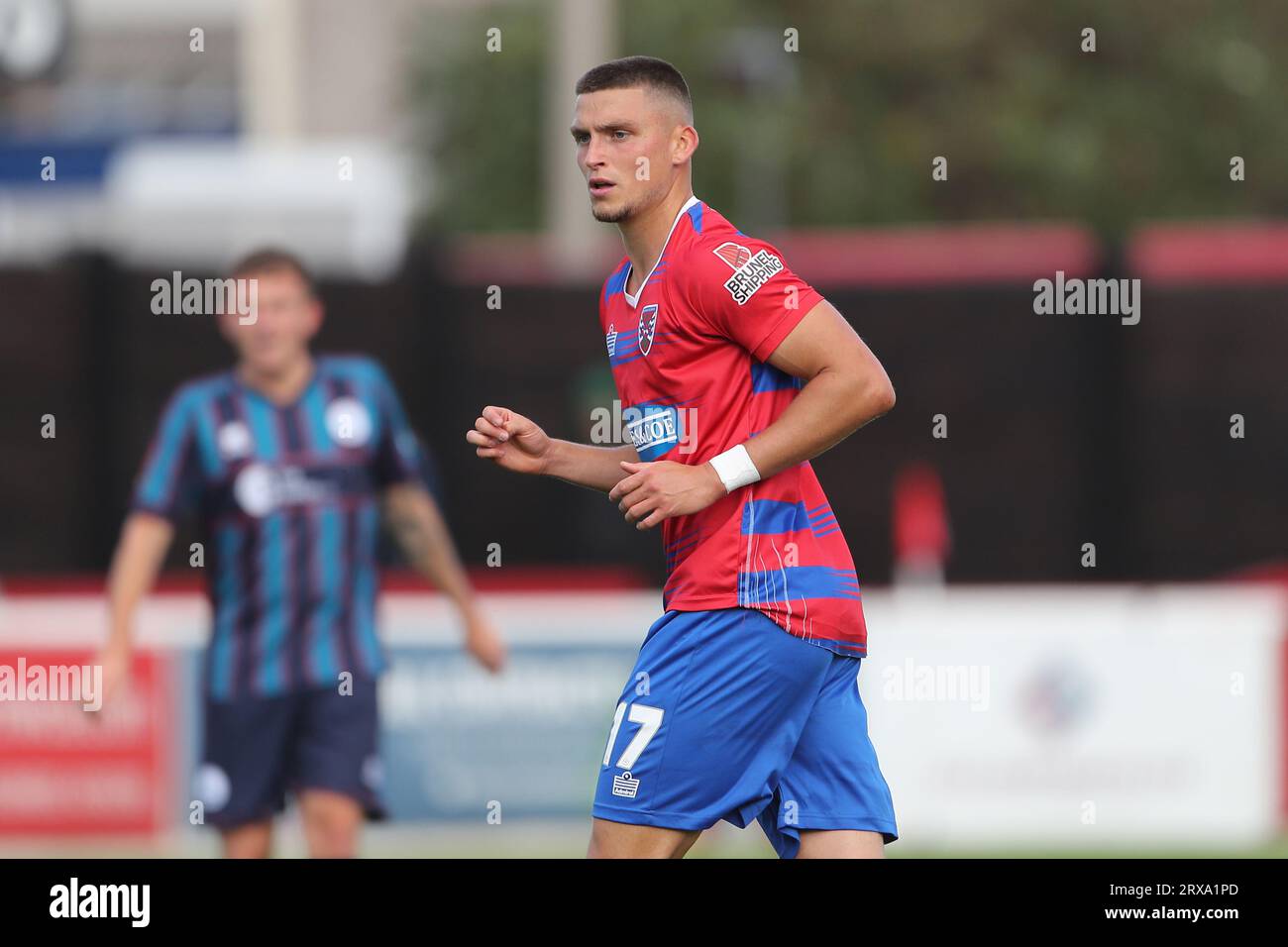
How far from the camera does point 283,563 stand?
755 centimetres

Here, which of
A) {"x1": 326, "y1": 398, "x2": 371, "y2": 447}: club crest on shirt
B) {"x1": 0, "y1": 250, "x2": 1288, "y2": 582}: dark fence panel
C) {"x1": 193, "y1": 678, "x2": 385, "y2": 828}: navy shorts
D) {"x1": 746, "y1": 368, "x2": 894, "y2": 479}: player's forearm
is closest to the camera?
{"x1": 746, "y1": 368, "x2": 894, "y2": 479}: player's forearm

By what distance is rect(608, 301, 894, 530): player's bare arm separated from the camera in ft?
16.1

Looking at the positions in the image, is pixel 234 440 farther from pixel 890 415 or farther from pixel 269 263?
pixel 890 415

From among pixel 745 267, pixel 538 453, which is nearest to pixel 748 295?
pixel 745 267

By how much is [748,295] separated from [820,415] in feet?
1.04

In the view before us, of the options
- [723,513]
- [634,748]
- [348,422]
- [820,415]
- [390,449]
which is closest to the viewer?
[820,415]

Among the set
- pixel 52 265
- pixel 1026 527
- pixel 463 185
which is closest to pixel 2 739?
pixel 52 265

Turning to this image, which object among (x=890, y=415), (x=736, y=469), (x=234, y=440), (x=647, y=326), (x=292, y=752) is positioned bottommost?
(x=292, y=752)

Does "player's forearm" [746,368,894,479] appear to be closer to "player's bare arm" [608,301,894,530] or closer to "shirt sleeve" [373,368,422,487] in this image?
"player's bare arm" [608,301,894,530]

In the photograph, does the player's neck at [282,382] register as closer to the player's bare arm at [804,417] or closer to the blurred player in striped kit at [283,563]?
the blurred player in striped kit at [283,563]

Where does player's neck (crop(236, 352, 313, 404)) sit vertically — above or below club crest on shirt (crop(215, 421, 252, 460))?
above

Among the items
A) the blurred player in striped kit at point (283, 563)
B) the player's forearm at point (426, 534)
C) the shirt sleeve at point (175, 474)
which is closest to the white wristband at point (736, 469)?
the blurred player in striped kit at point (283, 563)

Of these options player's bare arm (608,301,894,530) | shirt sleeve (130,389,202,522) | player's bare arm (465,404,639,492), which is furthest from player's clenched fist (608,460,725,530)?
shirt sleeve (130,389,202,522)
